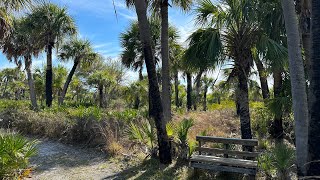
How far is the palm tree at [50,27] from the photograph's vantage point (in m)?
21.7

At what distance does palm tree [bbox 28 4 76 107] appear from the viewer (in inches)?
853

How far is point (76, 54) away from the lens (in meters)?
26.0

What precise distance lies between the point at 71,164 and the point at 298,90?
241 inches

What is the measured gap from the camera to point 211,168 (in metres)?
6.91

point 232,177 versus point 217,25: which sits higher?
point 217,25

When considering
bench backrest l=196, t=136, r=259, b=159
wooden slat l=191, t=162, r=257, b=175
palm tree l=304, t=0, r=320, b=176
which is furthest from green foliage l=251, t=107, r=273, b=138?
palm tree l=304, t=0, r=320, b=176

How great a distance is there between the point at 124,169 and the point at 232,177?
2.81 m

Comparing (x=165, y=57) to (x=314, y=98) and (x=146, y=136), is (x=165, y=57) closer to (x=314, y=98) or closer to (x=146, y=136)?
(x=146, y=136)

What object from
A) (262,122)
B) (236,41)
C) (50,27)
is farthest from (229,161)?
(50,27)

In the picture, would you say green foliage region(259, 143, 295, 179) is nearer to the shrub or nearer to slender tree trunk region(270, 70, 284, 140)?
the shrub

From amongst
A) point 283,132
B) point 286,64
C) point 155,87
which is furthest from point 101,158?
point 283,132

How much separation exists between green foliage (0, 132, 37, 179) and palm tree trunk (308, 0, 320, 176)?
17.3 feet

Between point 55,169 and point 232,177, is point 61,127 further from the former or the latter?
point 232,177

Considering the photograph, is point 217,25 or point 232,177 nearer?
point 232,177
